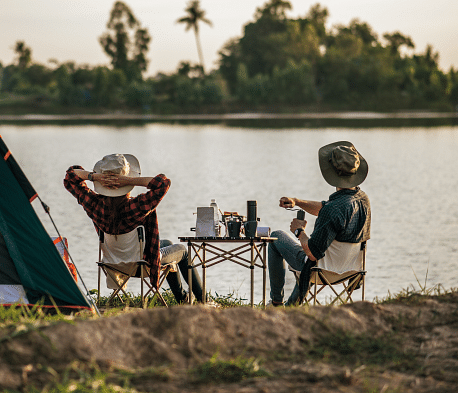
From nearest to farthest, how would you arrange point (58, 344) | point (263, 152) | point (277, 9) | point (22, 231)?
1. point (58, 344)
2. point (22, 231)
3. point (263, 152)
4. point (277, 9)

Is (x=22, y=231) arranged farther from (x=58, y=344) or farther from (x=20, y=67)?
(x=20, y=67)

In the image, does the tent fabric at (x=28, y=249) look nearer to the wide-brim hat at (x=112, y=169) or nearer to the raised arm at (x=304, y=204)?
the wide-brim hat at (x=112, y=169)

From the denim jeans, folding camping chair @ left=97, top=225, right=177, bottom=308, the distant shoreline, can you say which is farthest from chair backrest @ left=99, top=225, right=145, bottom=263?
the distant shoreline

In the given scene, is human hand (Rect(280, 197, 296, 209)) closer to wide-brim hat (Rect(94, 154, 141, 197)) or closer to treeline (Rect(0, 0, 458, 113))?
wide-brim hat (Rect(94, 154, 141, 197))

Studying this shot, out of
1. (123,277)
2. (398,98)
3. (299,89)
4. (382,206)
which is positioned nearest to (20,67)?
(299,89)

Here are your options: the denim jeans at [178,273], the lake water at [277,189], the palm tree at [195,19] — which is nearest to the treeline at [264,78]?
the palm tree at [195,19]

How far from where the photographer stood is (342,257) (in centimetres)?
418

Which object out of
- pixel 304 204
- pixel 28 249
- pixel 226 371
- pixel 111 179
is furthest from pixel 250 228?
pixel 226 371

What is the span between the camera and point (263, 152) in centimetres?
2584

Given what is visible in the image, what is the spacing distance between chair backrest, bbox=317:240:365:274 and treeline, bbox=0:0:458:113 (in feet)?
208

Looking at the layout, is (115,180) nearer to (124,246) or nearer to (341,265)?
(124,246)

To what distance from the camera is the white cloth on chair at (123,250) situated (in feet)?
14.2

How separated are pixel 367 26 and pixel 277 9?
13511mm

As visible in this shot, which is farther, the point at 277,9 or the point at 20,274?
the point at 277,9
